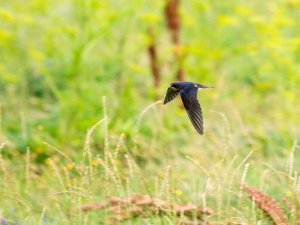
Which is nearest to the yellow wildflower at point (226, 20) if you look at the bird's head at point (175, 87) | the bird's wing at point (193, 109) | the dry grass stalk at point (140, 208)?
the dry grass stalk at point (140, 208)

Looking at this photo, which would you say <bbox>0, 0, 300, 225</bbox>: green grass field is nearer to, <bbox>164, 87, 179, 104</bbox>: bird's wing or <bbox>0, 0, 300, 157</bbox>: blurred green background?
<bbox>0, 0, 300, 157</bbox>: blurred green background

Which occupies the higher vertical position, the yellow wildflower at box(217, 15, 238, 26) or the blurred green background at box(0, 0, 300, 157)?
the yellow wildflower at box(217, 15, 238, 26)

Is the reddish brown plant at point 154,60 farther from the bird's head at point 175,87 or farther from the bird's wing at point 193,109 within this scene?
the bird's wing at point 193,109

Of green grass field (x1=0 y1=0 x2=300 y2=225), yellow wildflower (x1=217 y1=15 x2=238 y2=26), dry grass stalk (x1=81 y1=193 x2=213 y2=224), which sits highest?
yellow wildflower (x1=217 y1=15 x2=238 y2=26)

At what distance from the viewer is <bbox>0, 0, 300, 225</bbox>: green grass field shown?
445cm

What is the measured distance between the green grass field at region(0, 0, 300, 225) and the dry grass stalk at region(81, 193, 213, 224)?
19 millimetres

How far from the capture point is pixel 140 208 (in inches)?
150

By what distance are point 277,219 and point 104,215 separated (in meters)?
0.87

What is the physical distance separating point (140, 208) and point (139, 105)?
343 cm

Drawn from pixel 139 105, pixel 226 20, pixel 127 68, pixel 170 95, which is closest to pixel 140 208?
pixel 170 95

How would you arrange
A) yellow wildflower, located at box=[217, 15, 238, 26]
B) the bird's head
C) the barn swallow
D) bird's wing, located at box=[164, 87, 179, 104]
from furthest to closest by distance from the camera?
yellow wildflower, located at box=[217, 15, 238, 26] < bird's wing, located at box=[164, 87, 179, 104] < the bird's head < the barn swallow

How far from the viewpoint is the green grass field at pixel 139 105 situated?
445cm

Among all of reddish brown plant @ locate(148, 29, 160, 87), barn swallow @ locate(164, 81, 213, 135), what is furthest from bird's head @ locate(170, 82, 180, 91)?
reddish brown plant @ locate(148, 29, 160, 87)

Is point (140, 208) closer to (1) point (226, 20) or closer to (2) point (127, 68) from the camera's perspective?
(2) point (127, 68)
